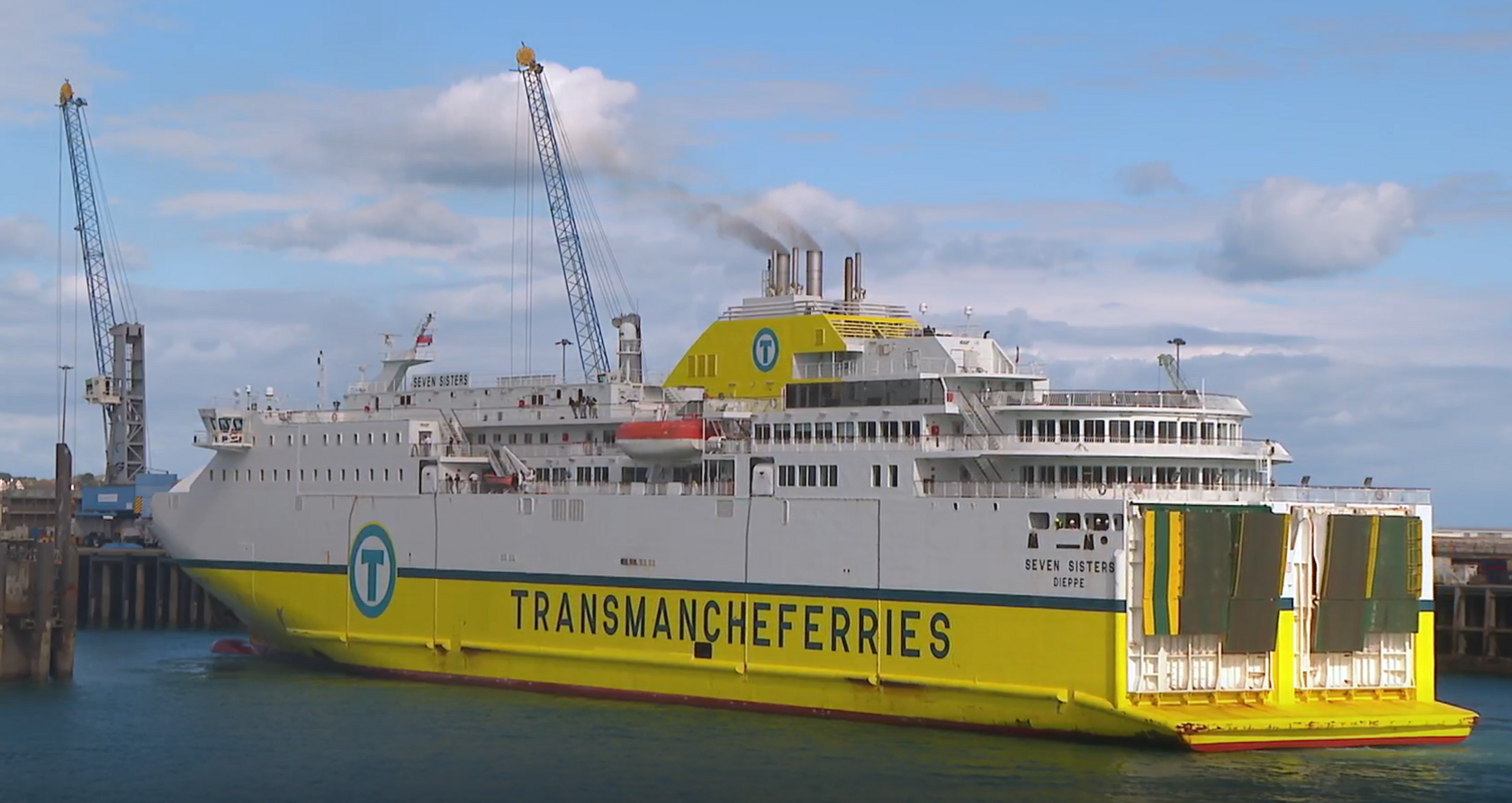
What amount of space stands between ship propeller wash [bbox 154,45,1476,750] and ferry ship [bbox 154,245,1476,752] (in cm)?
6

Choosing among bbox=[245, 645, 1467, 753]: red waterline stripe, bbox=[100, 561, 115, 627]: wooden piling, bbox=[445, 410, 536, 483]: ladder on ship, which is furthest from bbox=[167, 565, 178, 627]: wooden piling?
bbox=[445, 410, 536, 483]: ladder on ship

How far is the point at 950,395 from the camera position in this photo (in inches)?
1427

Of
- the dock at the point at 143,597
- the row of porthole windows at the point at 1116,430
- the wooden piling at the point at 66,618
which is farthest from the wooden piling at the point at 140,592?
the row of porthole windows at the point at 1116,430

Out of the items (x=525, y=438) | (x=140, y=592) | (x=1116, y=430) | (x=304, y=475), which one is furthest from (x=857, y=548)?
(x=140, y=592)

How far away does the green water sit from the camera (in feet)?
97.3

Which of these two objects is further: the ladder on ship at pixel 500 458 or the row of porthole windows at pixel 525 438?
the ladder on ship at pixel 500 458

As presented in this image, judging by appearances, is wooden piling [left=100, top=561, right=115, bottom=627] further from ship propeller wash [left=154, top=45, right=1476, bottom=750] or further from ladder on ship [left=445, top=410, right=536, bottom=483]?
ladder on ship [left=445, top=410, right=536, bottom=483]

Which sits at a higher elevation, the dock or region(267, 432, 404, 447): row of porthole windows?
region(267, 432, 404, 447): row of porthole windows

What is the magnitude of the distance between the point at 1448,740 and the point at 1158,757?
6.23 meters

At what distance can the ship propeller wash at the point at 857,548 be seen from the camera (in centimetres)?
3306

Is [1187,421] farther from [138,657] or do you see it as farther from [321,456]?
[138,657]

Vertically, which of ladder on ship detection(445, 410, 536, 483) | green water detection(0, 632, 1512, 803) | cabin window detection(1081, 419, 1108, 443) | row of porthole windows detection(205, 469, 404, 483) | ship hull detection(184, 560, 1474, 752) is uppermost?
cabin window detection(1081, 419, 1108, 443)

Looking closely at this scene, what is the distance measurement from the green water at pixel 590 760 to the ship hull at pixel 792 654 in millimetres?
462

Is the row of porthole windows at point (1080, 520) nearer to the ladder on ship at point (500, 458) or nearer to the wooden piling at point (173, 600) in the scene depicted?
the ladder on ship at point (500, 458)
